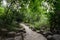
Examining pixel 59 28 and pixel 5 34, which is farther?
pixel 59 28

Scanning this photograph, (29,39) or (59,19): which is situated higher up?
(59,19)

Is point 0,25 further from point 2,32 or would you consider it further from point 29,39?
point 29,39

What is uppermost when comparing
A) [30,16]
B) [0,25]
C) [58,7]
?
[30,16]

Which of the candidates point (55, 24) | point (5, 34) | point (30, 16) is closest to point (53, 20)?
point (55, 24)

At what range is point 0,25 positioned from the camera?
10555mm

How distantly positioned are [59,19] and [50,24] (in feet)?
5.30

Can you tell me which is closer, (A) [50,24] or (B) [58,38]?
(B) [58,38]

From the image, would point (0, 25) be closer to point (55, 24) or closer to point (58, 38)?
point (58, 38)

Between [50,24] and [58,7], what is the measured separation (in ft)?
7.79

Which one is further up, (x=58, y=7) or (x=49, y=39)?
(x=58, y=7)

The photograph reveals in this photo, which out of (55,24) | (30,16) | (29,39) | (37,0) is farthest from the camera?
(30,16)

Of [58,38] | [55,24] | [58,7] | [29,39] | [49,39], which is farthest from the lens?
[55,24]

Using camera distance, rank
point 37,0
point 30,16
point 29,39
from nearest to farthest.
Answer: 1. point 37,0
2. point 29,39
3. point 30,16

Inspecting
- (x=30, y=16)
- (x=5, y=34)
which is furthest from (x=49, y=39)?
(x=30, y=16)
